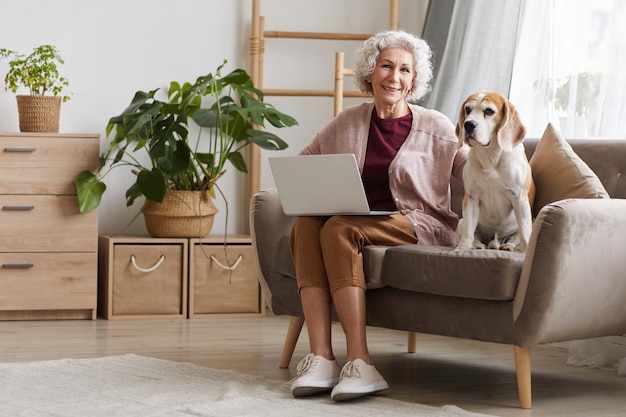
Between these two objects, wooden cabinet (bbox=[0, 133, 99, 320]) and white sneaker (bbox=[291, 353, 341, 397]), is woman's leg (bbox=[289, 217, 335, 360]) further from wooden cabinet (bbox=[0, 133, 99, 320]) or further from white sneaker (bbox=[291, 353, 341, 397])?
wooden cabinet (bbox=[0, 133, 99, 320])

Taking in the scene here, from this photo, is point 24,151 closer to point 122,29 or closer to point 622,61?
point 122,29

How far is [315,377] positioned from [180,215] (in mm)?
1672

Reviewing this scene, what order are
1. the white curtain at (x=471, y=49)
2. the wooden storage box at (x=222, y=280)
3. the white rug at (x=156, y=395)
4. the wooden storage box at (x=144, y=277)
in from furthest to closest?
the wooden storage box at (x=222, y=280) → the wooden storage box at (x=144, y=277) → the white curtain at (x=471, y=49) → the white rug at (x=156, y=395)

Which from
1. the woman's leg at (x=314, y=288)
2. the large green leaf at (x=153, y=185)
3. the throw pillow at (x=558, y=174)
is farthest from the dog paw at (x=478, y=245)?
the large green leaf at (x=153, y=185)

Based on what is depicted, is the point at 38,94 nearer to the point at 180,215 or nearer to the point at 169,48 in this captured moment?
the point at 169,48

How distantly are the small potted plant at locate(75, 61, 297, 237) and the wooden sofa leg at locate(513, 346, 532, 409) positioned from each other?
1.81m

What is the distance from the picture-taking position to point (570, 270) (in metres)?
2.32

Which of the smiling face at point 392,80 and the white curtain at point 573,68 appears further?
the white curtain at point 573,68

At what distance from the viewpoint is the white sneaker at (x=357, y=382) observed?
237 centimetres

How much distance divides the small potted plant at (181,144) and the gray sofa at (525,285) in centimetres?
145

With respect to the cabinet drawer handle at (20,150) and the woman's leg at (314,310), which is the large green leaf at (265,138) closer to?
the cabinet drawer handle at (20,150)

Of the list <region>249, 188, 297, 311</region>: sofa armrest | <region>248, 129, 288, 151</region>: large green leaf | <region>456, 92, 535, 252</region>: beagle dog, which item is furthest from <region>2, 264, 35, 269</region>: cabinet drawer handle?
<region>456, 92, 535, 252</region>: beagle dog

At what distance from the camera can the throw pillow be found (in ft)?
8.54

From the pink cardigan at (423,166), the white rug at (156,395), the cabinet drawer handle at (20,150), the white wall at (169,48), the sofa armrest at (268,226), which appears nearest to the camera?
the white rug at (156,395)
